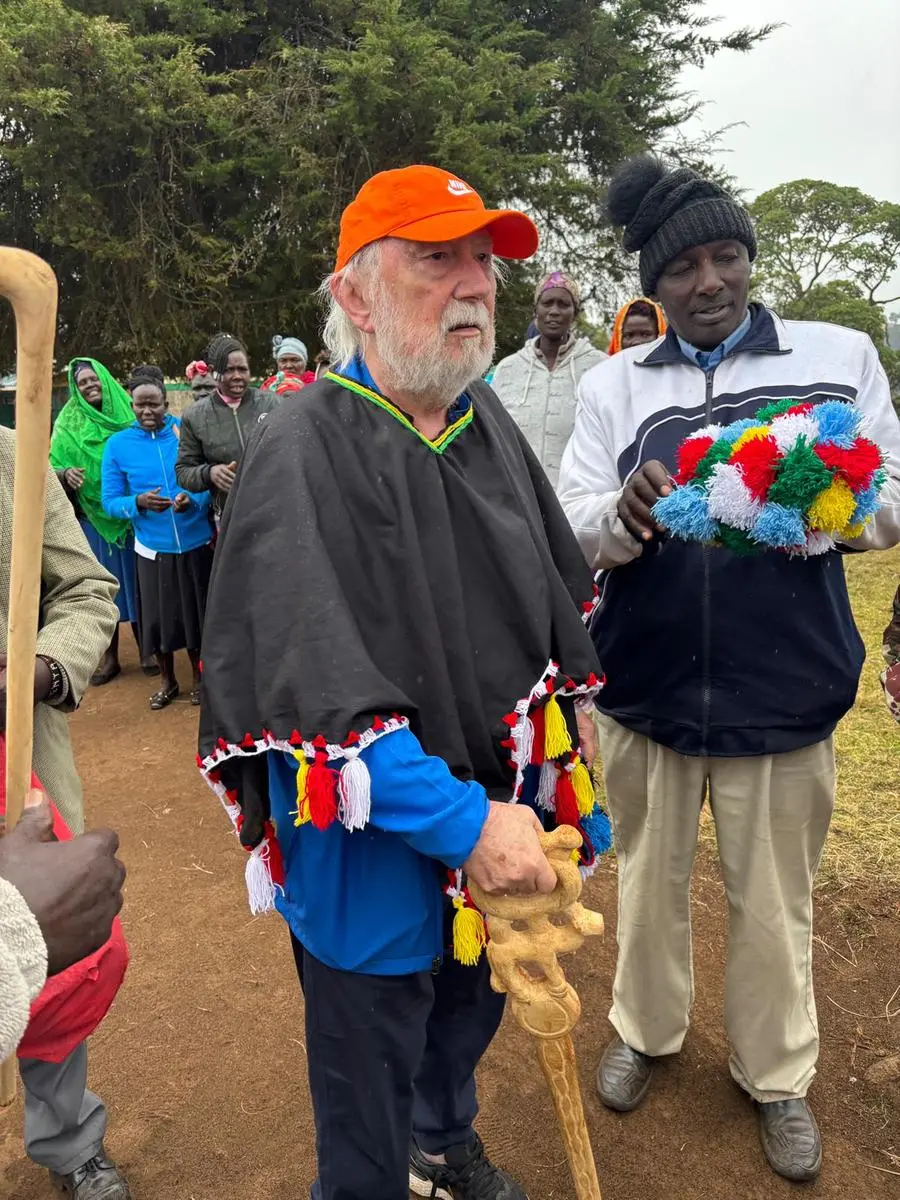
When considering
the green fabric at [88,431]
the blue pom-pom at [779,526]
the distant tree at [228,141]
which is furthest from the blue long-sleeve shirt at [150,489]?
the distant tree at [228,141]

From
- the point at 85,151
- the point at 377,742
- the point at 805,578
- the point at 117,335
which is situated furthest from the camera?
the point at 117,335

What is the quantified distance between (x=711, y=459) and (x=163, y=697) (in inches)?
210

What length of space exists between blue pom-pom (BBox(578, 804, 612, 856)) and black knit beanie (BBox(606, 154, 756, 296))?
1434 mm

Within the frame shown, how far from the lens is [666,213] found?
7.43ft

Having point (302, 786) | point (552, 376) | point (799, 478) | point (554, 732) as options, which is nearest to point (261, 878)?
point (302, 786)


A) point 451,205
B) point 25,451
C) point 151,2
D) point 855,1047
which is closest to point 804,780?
point 855,1047

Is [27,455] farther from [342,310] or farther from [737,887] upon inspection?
[737,887]

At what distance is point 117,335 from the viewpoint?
1520cm

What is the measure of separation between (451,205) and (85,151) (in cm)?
1494

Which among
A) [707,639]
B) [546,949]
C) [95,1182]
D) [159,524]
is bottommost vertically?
[95,1182]

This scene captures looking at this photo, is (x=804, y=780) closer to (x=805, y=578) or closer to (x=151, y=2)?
(x=805, y=578)

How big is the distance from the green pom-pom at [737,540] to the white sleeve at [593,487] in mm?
234

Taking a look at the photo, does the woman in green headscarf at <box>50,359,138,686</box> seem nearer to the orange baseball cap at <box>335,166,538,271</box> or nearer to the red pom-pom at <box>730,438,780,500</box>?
the orange baseball cap at <box>335,166,538,271</box>

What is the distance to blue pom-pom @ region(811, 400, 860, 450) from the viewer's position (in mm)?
1914
